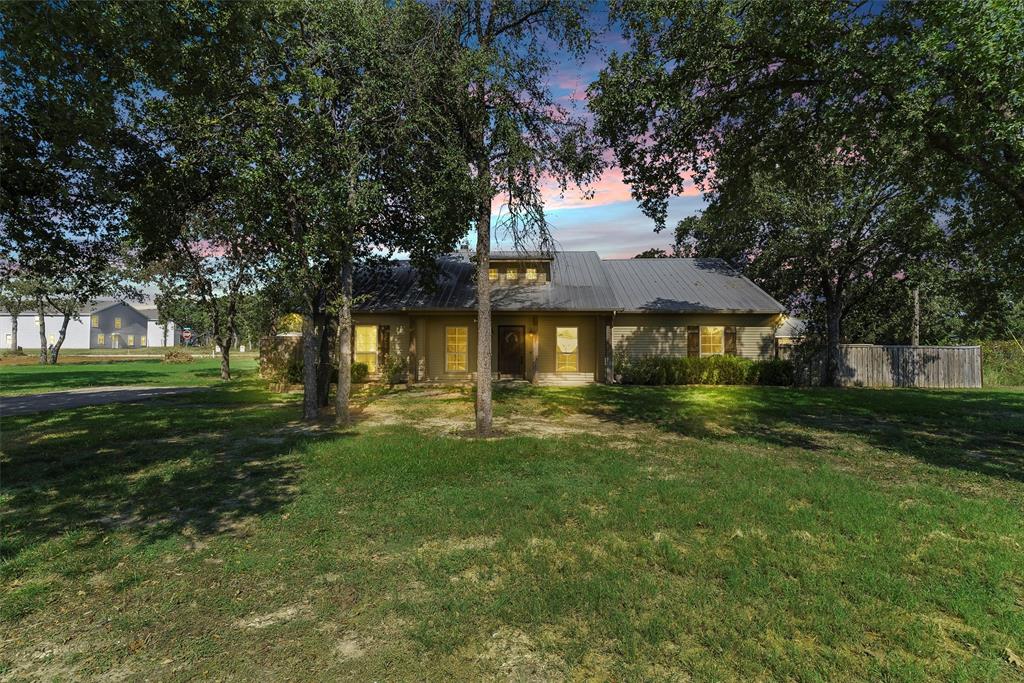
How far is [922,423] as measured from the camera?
1076cm

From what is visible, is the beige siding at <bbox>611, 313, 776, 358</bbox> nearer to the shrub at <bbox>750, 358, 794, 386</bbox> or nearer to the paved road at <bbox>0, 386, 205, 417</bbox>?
the shrub at <bbox>750, 358, 794, 386</bbox>

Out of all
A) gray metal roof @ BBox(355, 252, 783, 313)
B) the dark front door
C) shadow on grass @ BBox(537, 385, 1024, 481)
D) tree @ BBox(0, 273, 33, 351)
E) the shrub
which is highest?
tree @ BBox(0, 273, 33, 351)

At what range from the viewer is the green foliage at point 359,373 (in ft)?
60.7

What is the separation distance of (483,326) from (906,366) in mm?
19562

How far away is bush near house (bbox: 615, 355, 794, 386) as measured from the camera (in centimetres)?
1844

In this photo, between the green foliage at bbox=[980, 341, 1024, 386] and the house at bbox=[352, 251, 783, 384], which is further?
the green foliage at bbox=[980, 341, 1024, 386]

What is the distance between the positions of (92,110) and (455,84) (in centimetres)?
571

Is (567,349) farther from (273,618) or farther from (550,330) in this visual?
(273,618)

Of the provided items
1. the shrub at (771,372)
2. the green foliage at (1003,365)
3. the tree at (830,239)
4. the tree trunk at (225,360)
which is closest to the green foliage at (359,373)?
the tree trunk at (225,360)

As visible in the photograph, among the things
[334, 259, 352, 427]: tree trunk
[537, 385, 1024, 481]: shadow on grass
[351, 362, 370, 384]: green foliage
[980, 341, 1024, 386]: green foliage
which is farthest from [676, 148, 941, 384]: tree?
[351, 362, 370, 384]: green foliage

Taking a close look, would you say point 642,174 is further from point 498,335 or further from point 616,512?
point 498,335

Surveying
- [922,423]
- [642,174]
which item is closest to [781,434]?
[922,423]

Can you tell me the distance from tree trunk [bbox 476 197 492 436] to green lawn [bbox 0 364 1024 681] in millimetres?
1208

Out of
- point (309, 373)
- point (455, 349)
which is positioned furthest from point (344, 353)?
point (455, 349)
